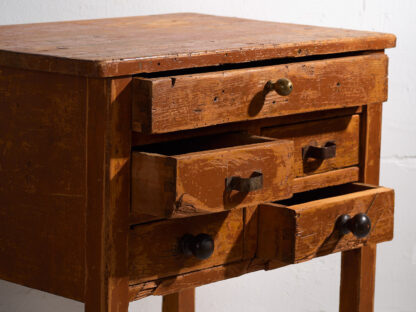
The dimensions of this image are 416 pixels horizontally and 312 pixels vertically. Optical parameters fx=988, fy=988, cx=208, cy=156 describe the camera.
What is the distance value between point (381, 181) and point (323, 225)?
1.15 meters

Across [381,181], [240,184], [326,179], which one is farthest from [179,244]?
[381,181]

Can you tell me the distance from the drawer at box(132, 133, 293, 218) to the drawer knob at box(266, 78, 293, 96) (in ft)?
0.30

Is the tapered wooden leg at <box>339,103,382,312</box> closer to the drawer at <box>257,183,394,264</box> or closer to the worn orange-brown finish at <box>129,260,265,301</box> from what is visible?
the drawer at <box>257,183,394,264</box>

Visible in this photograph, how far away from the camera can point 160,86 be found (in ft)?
5.29

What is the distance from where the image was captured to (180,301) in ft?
8.19

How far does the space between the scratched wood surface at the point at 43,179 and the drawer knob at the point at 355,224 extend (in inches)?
20.3

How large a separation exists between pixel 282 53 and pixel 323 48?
117 mm

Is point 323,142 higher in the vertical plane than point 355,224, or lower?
higher

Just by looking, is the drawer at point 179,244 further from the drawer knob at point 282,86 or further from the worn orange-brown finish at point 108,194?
the drawer knob at point 282,86

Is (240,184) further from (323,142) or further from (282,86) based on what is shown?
(323,142)

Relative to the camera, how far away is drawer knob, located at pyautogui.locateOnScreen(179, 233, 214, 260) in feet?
5.76

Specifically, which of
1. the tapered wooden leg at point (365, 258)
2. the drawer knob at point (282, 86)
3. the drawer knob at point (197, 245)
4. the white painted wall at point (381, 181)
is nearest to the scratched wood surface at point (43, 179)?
the drawer knob at point (197, 245)

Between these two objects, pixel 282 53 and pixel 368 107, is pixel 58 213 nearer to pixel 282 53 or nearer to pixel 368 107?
pixel 282 53

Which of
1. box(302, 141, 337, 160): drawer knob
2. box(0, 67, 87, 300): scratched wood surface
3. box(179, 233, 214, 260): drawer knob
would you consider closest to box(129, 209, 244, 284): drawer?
box(179, 233, 214, 260): drawer knob
